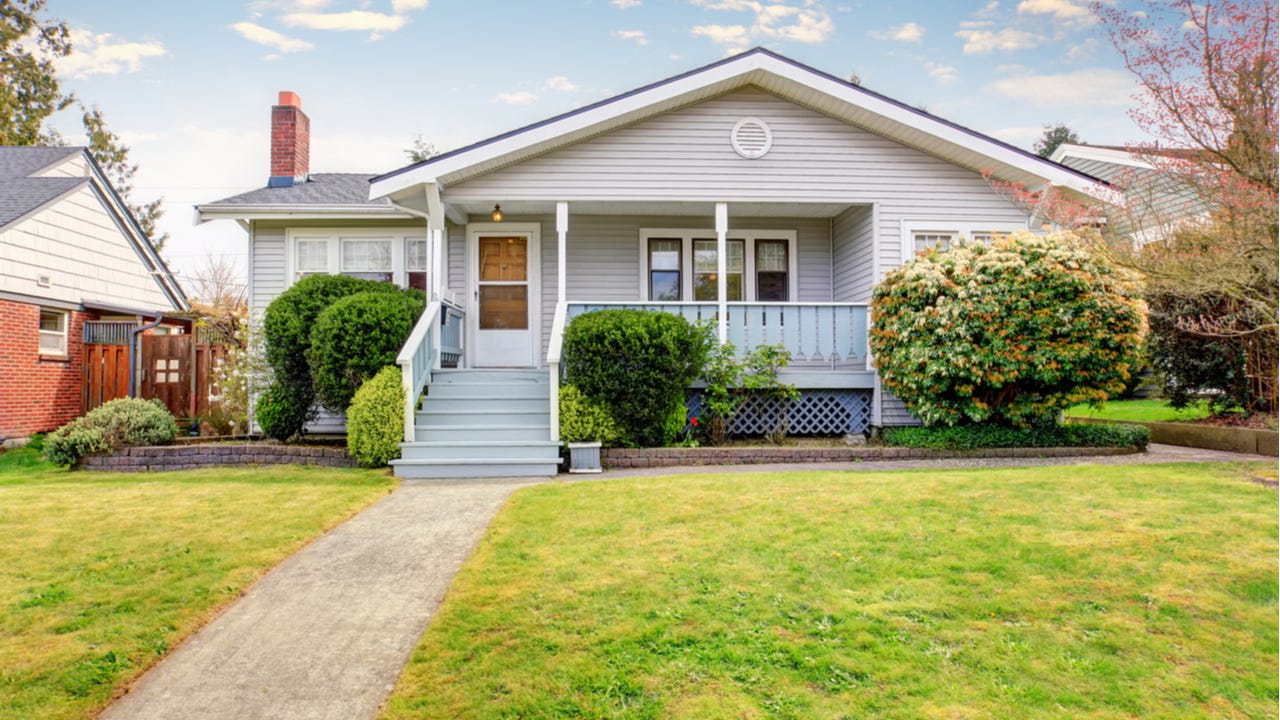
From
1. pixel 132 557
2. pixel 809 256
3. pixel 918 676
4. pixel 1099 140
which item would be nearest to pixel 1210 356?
pixel 809 256

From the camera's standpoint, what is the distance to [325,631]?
392 centimetres

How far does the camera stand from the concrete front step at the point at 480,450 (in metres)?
8.51

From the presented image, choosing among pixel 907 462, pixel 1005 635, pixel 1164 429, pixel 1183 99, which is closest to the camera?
pixel 1005 635

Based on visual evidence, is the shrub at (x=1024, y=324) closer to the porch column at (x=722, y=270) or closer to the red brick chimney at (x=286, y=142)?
the porch column at (x=722, y=270)

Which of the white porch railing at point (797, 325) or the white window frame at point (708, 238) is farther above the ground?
the white window frame at point (708, 238)

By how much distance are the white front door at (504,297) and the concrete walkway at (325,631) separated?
5.58 metres

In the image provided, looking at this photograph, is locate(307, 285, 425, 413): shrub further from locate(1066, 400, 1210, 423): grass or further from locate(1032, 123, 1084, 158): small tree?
locate(1032, 123, 1084, 158): small tree

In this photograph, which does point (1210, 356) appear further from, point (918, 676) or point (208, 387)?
point (208, 387)

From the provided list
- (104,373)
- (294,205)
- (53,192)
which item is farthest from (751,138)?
(53,192)

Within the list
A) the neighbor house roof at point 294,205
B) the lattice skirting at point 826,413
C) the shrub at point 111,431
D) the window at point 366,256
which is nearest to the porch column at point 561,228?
the neighbor house roof at point 294,205

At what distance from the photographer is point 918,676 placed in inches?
126

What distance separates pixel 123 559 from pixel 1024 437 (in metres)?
9.32

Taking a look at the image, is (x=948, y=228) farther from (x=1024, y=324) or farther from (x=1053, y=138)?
(x=1053, y=138)

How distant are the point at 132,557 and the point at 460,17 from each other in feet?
33.9
